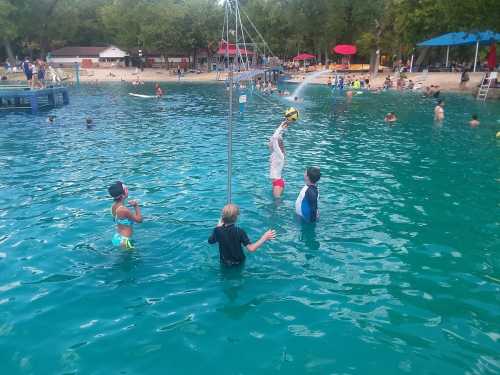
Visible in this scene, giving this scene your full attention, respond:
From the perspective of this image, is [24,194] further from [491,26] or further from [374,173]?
[491,26]

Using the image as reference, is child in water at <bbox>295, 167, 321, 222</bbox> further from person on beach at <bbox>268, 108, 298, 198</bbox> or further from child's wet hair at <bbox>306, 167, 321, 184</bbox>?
person on beach at <bbox>268, 108, 298, 198</bbox>

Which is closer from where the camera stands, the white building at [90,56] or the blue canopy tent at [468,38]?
the blue canopy tent at [468,38]

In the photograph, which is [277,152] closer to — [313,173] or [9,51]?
[313,173]

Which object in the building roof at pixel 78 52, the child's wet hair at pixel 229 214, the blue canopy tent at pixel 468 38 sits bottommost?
the child's wet hair at pixel 229 214

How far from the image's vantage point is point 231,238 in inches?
307

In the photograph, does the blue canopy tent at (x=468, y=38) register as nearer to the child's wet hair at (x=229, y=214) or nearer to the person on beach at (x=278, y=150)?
the person on beach at (x=278, y=150)

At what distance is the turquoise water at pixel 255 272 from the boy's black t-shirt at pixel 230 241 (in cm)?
37

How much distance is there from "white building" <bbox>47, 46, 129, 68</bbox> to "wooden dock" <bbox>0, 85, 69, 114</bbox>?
7490 cm

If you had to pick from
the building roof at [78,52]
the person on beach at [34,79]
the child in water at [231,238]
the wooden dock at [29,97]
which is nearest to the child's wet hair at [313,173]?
the child in water at [231,238]

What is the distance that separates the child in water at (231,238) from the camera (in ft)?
24.7

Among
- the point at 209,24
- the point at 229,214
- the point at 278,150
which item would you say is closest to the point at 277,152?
the point at 278,150

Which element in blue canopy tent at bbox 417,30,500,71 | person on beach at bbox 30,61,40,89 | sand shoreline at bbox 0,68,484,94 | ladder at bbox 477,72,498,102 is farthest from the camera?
sand shoreline at bbox 0,68,484,94

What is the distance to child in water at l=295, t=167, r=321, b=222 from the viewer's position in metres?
9.95

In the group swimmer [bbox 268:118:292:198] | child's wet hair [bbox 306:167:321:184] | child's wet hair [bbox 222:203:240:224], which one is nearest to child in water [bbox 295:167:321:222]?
child's wet hair [bbox 306:167:321:184]
